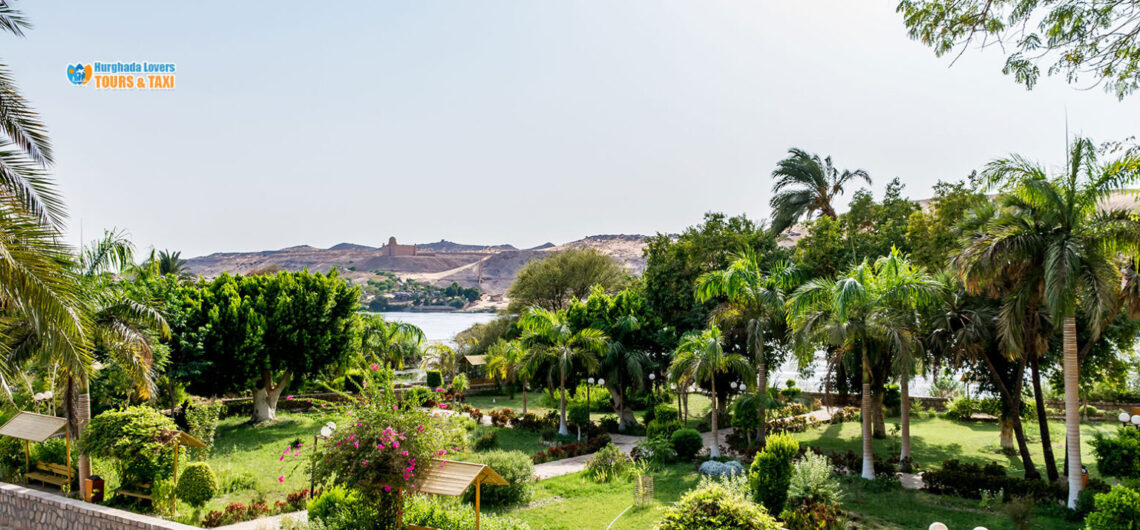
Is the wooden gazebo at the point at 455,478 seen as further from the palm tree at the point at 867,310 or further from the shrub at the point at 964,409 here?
the shrub at the point at 964,409

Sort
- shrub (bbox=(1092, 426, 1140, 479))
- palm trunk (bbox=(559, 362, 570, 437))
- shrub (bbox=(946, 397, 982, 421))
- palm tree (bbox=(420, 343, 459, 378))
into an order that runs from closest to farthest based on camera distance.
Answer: shrub (bbox=(1092, 426, 1140, 479))
palm trunk (bbox=(559, 362, 570, 437))
shrub (bbox=(946, 397, 982, 421))
palm tree (bbox=(420, 343, 459, 378))

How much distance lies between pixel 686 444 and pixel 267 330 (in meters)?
16.1

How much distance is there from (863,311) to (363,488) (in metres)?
11.7

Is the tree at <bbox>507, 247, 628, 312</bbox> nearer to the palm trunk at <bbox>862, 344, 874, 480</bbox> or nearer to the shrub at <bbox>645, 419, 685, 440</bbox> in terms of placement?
the shrub at <bbox>645, 419, 685, 440</bbox>

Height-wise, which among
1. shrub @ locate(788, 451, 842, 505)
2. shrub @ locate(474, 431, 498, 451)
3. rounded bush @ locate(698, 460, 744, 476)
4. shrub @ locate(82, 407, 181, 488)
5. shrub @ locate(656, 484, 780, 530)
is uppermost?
shrub @ locate(656, 484, 780, 530)

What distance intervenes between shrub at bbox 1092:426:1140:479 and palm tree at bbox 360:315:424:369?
84.9 ft

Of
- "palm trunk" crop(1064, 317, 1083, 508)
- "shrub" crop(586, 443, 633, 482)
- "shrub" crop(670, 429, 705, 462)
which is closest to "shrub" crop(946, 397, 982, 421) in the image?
"shrub" crop(670, 429, 705, 462)

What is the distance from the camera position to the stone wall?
38.1 feet

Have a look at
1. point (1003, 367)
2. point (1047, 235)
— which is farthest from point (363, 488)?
point (1003, 367)

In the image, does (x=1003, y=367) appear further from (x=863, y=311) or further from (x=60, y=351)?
(x=60, y=351)

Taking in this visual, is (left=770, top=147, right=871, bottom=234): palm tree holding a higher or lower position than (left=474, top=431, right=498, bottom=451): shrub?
higher

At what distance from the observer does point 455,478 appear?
33.1 ft

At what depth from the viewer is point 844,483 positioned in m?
15.1

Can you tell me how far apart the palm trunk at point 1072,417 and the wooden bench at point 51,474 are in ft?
68.5
